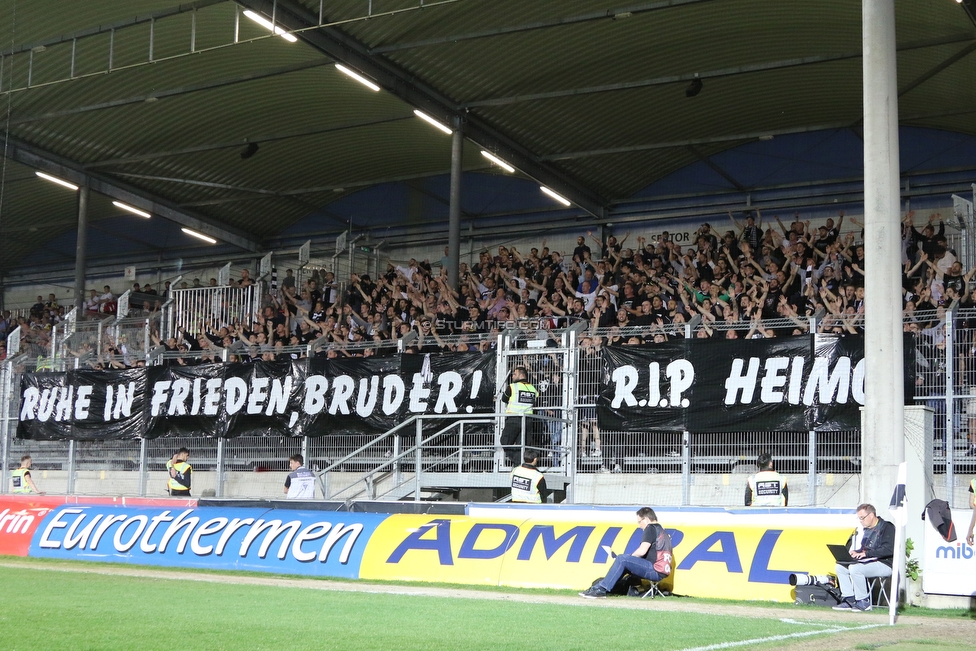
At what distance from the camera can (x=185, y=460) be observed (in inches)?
879

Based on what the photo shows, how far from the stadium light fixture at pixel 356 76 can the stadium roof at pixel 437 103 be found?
0.62ft

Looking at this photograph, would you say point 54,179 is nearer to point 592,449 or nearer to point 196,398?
point 196,398

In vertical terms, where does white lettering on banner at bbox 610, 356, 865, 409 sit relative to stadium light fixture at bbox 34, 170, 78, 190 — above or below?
Result: below

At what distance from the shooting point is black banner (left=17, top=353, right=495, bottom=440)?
68.1ft

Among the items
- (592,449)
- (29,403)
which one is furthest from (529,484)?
(29,403)

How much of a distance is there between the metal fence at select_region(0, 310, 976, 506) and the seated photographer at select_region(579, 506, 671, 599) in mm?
3354

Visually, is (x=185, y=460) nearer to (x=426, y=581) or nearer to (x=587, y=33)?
(x=426, y=581)

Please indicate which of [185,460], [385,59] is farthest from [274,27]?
[185,460]

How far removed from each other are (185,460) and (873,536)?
14039 millimetres

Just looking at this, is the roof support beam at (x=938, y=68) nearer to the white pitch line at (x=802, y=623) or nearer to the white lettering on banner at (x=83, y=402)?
the white pitch line at (x=802, y=623)

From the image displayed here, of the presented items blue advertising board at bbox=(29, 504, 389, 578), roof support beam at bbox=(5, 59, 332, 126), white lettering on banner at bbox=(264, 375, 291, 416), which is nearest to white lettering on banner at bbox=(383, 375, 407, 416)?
white lettering on banner at bbox=(264, 375, 291, 416)

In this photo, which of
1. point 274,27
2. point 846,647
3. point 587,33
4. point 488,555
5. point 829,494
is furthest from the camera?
point 587,33

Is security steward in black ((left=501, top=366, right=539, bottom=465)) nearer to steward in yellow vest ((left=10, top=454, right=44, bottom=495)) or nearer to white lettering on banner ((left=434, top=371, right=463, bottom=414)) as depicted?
white lettering on banner ((left=434, top=371, right=463, bottom=414))

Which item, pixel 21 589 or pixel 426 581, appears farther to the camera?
pixel 426 581
